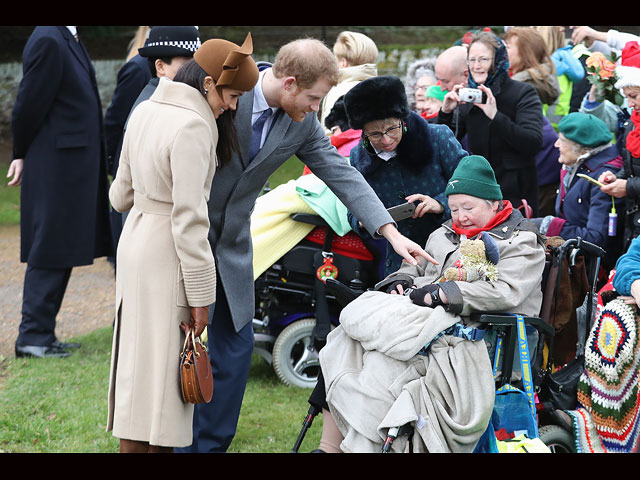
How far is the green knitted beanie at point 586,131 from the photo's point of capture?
5176 millimetres

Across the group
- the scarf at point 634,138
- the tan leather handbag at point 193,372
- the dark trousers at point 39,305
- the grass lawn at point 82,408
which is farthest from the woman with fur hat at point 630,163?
the dark trousers at point 39,305

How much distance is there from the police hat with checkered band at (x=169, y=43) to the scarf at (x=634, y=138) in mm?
2477

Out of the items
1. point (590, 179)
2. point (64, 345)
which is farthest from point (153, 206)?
point (64, 345)

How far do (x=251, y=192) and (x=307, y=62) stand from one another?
Result: 669 mm

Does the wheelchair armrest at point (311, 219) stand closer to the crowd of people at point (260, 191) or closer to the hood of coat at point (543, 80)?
the crowd of people at point (260, 191)

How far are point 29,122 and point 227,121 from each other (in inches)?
105

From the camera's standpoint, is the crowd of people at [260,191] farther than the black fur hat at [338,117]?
No

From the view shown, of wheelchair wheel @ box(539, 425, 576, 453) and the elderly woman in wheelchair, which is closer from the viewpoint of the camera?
the elderly woman in wheelchair

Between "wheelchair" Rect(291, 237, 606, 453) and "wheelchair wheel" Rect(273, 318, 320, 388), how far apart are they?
45.0 inches

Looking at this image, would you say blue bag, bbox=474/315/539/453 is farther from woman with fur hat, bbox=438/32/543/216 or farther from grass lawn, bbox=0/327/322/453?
woman with fur hat, bbox=438/32/543/216

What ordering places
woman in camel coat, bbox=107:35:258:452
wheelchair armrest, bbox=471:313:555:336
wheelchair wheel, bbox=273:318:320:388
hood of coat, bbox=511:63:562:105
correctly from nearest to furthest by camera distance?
woman in camel coat, bbox=107:35:258:452 → wheelchair armrest, bbox=471:313:555:336 → wheelchair wheel, bbox=273:318:320:388 → hood of coat, bbox=511:63:562:105

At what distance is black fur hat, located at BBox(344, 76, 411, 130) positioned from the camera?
13.6ft

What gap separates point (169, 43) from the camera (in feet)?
14.9

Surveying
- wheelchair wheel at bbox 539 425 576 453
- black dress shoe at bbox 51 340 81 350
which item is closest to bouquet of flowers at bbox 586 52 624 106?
wheelchair wheel at bbox 539 425 576 453
